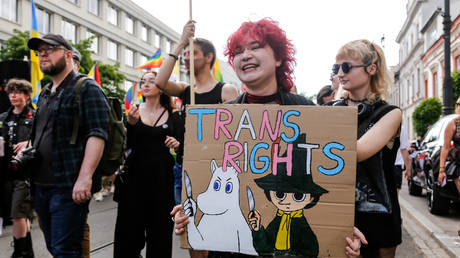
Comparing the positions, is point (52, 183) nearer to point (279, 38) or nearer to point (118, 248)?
point (118, 248)

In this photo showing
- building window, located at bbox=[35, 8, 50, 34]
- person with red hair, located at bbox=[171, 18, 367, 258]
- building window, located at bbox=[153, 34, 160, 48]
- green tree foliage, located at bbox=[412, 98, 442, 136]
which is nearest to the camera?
person with red hair, located at bbox=[171, 18, 367, 258]

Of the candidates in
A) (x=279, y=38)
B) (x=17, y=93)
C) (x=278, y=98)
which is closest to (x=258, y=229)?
(x=278, y=98)

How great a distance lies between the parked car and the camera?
630 centimetres

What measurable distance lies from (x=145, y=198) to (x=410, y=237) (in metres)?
4.06

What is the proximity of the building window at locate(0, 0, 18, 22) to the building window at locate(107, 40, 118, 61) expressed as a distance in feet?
43.2

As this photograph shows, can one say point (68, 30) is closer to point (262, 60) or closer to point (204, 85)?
point (204, 85)

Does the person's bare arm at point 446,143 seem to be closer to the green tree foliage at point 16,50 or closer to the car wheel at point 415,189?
the car wheel at point 415,189

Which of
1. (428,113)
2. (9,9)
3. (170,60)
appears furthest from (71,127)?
(9,9)

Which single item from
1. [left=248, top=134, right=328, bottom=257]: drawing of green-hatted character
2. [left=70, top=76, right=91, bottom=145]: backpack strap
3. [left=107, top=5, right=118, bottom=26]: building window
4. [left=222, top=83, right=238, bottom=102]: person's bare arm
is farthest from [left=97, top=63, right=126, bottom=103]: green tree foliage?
[left=248, top=134, right=328, bottom=257]: drawing of green-hatted character

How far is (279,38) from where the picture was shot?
221 cm

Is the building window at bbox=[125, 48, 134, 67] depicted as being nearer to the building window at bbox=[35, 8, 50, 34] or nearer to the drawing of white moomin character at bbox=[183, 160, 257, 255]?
the building window at bbox=[35, 8, 50, 34]

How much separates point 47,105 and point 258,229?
1890 millimetres

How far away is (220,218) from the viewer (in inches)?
68.9

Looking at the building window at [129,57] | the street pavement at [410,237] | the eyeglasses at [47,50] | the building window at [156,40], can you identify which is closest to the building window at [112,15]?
the building window at [129,57]
